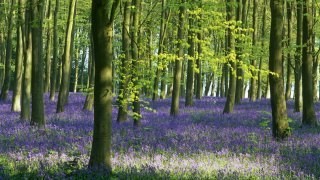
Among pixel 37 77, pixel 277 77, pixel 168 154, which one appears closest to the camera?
pixel 168 154

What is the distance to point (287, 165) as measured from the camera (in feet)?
25.0

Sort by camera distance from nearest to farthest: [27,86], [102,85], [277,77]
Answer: [102,85] → [277,77] → [27,86]

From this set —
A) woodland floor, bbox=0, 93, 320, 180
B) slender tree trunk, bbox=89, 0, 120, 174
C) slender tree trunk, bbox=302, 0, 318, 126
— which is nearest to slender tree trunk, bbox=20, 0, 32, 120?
woodland floor, bbox=0, 93, 320, 180

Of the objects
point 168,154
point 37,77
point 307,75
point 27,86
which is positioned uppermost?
point 307,75

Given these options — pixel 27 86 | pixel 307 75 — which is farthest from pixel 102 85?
pixel 307 75

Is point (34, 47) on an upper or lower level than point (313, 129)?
upper

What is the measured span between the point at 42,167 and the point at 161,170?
2030 mm

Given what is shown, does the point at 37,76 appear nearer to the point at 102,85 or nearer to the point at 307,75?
the point at 102,85

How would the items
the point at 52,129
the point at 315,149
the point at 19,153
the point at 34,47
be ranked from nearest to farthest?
the point at 19,153, the point at 315,149, the point at 52,129, the point at 34,47

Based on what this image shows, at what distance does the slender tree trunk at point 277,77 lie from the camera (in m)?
11.9

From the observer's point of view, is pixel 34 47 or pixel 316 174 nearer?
pixel 316 174

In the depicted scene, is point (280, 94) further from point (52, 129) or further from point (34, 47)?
point (34, 47)

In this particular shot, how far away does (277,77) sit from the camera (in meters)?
12.1

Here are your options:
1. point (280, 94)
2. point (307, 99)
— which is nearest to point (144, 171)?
point (280, 94)
